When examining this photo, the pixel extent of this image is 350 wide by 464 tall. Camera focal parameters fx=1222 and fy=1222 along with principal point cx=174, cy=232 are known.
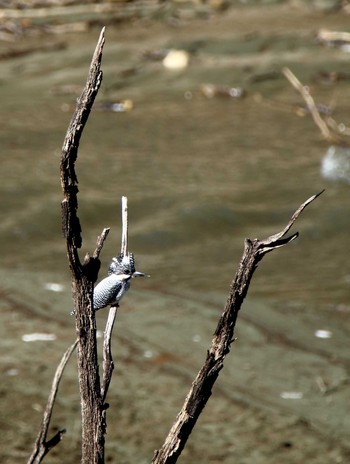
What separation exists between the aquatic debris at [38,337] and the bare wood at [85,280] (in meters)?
1.75

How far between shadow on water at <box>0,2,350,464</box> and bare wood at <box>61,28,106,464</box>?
3.77 feet

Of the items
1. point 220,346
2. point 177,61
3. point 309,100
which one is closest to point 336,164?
point 177,61

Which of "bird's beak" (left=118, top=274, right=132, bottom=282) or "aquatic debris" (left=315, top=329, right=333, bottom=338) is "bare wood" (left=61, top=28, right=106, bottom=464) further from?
"aquatic debris" (left=315, top=329, right=333, bottom=338)

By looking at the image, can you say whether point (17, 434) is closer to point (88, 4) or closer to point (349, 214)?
point (349, 214)

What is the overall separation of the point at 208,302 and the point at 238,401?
2.38 ft

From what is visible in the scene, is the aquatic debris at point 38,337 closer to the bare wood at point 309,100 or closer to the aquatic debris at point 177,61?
the bare wood at point 309,100

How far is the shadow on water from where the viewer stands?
2867 millimetres

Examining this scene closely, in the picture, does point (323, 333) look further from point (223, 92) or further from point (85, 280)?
point (223, 92)

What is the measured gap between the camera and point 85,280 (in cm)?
142

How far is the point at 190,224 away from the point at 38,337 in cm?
114

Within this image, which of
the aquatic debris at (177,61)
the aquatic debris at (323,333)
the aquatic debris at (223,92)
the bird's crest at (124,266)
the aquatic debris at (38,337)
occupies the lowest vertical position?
the aquatic debris at (223,92)

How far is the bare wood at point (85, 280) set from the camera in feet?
4.27

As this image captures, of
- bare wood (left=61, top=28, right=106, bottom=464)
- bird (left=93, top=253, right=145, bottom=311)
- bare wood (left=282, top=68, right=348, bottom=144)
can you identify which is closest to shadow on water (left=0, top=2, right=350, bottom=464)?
bare wood (left=282, top=68, right=348, bottom=144)

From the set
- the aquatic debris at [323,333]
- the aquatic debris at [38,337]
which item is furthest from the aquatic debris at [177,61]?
the aquatic debris at [38,337]
